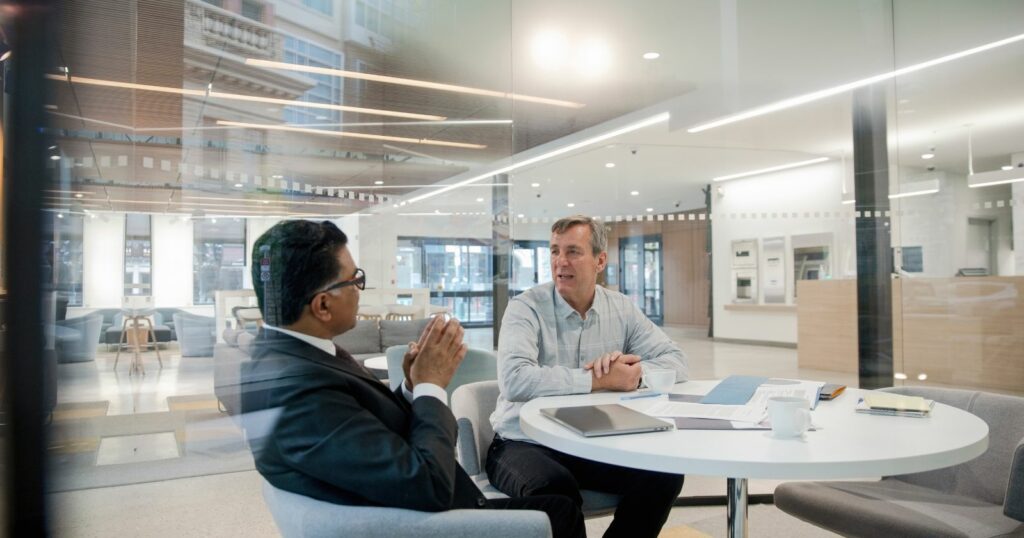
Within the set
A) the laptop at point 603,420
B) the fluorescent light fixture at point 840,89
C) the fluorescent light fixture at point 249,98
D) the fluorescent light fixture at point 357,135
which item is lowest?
the laptop at point 603,420

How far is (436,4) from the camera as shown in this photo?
4164 millimetres

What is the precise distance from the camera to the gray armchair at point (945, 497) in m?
1.59

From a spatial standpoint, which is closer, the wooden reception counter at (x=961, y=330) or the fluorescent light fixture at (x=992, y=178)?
the wooden reception counter at (x=961, y=330)

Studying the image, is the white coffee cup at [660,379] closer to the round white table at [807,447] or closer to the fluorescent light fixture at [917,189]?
the round white table at [807,447]

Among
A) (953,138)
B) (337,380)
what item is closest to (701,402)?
(337,380)

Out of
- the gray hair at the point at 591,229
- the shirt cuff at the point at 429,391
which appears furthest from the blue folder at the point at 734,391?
the shirt cuff at the point at 429,391

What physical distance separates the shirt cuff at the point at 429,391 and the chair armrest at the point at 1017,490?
4.55 feet

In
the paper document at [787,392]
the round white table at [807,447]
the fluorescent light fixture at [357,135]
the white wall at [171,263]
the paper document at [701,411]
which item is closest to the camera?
the round white table at [807,447]

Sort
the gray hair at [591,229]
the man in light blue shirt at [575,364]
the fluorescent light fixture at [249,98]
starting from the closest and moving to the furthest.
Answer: the man in light blue shirt at [575,364]
the gray hair at [591,229]
the fluorescent light fixture at [249,98]

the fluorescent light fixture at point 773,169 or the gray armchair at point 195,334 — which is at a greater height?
the fluorescent light fixture at point 773,169

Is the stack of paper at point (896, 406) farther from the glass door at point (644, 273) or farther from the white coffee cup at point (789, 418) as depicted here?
the glass door at point (644, 273)

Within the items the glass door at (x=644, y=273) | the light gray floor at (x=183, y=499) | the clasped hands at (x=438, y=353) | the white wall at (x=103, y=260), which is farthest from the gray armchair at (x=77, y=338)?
the glass door at (x=644, y=273)

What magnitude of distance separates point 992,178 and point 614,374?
159 inches

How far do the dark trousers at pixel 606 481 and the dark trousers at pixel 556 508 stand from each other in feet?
0.71
